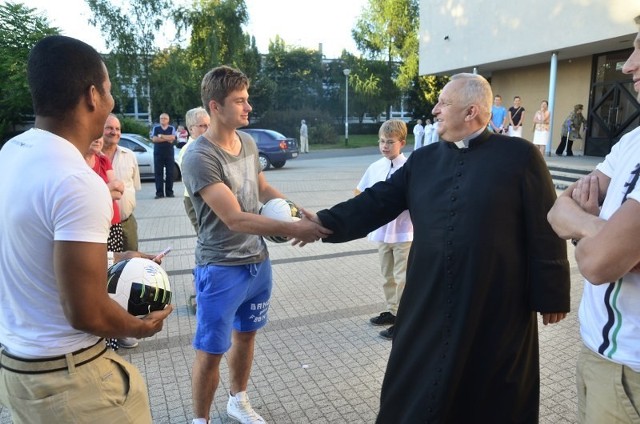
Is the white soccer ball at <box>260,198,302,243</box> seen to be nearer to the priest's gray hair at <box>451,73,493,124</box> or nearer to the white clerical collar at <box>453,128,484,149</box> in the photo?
the white clerical collar at <box>453,128,484,149</box>

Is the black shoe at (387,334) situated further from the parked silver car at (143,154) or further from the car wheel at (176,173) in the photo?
the parked silver car at (143,154)

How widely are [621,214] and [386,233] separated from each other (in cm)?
303

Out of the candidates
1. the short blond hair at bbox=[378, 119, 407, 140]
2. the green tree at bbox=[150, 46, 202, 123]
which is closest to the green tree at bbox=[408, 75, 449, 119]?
the green tree at bbox=[150, 46, 202, 123]

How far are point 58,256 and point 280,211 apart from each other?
1648 millimetres

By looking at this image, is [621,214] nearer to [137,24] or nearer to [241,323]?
[241,323]

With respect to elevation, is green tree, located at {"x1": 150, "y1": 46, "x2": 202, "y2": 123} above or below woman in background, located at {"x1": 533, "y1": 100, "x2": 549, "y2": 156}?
above

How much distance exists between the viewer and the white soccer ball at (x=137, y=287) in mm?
1801

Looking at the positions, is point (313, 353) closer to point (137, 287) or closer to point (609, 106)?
point (137, 287)

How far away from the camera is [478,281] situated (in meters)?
2.18

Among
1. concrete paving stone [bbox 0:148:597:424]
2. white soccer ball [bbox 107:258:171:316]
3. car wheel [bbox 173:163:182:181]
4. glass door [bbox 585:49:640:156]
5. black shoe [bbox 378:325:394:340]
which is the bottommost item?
concrete paving stone [bbox 0:148:597:424]

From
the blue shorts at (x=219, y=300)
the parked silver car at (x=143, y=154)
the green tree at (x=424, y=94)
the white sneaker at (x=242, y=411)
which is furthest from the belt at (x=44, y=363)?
the green tree at (x=424, y=94)

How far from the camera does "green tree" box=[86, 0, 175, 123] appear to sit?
31.0 metres

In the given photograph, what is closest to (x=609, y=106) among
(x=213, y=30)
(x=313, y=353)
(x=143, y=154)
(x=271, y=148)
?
(x=271, y=148)

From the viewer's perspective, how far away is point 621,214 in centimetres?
144
